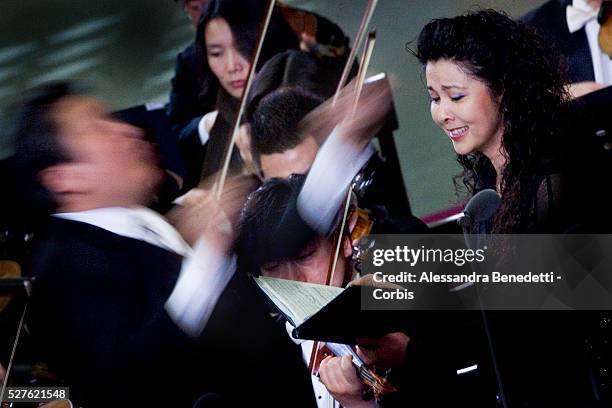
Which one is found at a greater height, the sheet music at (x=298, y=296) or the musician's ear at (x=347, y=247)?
the musician's ear at (x=347, y=247)

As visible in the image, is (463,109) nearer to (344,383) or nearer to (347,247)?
(347,247)

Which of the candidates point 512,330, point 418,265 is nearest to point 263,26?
point 418,265

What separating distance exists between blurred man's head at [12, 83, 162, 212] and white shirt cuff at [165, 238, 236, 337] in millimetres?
221

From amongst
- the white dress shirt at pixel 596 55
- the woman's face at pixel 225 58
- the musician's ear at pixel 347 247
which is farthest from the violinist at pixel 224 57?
the white dress shirt at pixel 596 55

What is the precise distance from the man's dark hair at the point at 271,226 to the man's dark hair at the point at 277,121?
8 centimetres

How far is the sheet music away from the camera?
1782 millimetres

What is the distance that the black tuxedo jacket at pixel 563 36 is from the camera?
203 centimetres

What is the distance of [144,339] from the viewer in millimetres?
2184

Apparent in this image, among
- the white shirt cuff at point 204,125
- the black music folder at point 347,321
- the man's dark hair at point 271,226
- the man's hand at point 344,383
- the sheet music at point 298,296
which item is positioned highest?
the white shirt cuff at point 204,125

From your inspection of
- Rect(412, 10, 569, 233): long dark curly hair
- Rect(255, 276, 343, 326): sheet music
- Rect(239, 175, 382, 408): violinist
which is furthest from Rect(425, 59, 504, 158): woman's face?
Answer: Rect(255, 276, 343, 326): sheet music

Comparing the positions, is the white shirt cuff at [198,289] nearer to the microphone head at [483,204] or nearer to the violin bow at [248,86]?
the violin bow at [248,86]

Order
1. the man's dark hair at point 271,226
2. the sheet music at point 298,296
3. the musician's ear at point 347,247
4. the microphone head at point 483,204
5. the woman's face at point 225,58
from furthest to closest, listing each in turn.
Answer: the woman's face at point 225,58
the man's dark hair at point 271,226
the musician's ear at point 347,247
the sheet music at point 298,296
the microphone head at point 483,204

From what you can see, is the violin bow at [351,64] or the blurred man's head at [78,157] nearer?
the violin bow at [351,64]

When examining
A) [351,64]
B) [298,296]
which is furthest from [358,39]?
[298,296]
